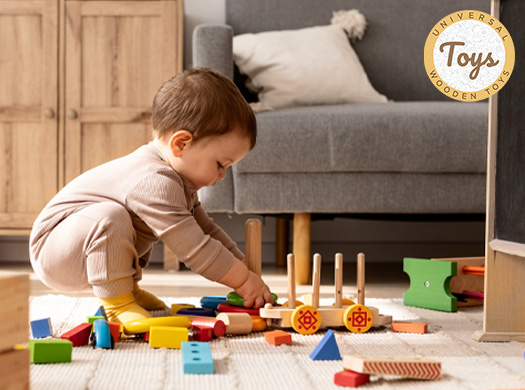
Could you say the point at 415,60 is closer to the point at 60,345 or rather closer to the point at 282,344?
the point at 282,344

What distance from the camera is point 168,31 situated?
2156 mm

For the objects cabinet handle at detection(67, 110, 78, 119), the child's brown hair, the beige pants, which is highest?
cabinet handle at detection(67, 110, 78, 119)

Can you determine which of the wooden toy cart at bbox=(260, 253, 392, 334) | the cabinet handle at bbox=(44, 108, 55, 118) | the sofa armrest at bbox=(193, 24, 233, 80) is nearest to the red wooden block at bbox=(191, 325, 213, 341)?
the wooden toy cart at bbox=(260, 253, 392, 334)

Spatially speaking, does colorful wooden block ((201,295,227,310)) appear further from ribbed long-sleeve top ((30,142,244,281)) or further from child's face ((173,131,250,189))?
child's face ((173,131,250,189))

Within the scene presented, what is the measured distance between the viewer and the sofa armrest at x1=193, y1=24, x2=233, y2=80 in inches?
72.6

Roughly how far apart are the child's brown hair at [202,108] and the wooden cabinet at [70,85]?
1.01 metres

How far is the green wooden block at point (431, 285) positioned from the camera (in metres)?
1.31

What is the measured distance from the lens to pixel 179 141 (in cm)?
114

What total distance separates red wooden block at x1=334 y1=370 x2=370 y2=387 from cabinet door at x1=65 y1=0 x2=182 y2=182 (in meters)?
1.52

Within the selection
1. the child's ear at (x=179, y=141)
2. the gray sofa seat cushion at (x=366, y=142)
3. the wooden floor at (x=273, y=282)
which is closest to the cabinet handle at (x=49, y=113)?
the wooden floor at (x=273, y=282)

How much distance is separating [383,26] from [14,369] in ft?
6.76

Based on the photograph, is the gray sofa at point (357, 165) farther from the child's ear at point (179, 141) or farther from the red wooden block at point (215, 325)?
the red wooden block at point (215, 325)

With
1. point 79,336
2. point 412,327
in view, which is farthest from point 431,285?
point 79,336

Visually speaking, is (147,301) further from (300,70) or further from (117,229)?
(300,70)
